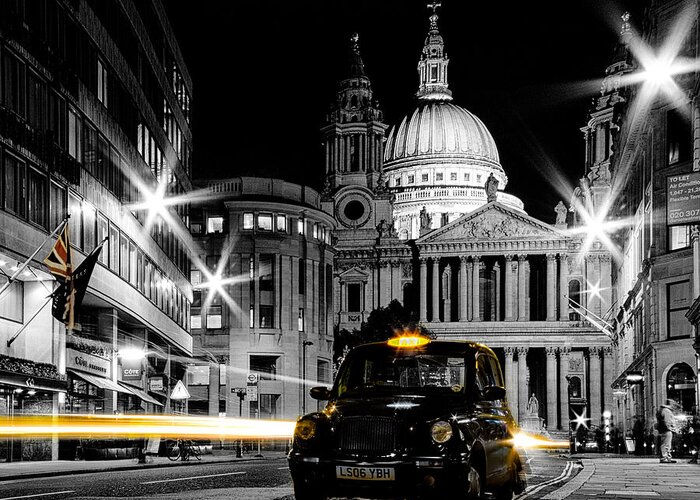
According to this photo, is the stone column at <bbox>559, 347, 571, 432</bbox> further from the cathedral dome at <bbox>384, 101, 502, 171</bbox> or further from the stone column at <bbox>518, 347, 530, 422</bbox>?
the cathedral dome at <bbox>384, 101, 502, 171</bbox>

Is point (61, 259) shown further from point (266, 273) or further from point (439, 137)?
point (439, 137)

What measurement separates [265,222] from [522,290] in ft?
134

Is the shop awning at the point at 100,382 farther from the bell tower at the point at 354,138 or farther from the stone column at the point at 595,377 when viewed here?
the bell tower at the point at 354,138

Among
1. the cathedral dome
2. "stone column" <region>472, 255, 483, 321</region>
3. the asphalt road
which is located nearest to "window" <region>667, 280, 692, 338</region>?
the asphalt road

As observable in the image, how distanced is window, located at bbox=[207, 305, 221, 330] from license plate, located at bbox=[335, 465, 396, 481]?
80227 millimetres

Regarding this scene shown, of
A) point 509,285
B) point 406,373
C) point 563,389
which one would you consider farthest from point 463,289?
point 406,373

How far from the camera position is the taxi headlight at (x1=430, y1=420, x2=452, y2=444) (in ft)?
35.7

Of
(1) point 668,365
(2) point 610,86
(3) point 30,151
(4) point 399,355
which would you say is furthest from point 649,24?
(2) point 610,86

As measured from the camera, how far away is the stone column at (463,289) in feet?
403

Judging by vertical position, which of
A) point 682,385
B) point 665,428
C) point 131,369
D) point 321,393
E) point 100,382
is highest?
point 321,393

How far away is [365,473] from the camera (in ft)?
35.6

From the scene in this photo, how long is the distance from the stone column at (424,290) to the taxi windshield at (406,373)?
112 meters

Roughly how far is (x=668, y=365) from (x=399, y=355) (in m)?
37.9

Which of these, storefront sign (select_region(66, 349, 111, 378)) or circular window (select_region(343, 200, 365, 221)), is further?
circular window (select_region(343, 200, 365, 221))
